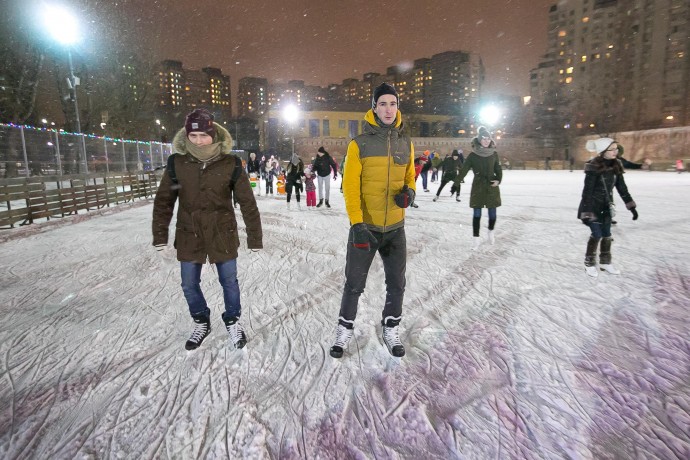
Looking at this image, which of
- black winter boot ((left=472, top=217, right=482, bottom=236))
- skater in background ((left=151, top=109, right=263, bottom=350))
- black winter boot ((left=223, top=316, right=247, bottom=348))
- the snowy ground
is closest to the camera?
the snowy ground

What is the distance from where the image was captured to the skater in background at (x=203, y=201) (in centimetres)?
273

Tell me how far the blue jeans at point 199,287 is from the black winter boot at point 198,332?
61mm

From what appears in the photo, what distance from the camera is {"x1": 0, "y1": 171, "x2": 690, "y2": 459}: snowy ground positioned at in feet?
6.82

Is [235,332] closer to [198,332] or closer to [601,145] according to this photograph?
[198,332]

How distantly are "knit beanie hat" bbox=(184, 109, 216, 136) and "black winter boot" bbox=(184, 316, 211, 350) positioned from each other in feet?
4.61

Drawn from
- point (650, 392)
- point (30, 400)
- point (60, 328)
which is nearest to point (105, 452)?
point (30, 400)

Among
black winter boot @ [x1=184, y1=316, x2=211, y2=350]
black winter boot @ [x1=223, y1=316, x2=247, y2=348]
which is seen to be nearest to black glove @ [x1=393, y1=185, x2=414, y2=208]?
black winter boot @ [x1=223, y1=316, x2=247, y2=348]

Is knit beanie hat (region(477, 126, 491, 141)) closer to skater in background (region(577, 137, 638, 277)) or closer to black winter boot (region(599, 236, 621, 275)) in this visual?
skater in background (region(577, 137, 638, 277))

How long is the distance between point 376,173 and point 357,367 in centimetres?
133

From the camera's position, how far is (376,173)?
268 cm

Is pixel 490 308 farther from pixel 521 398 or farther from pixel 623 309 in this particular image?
pixel 521 398

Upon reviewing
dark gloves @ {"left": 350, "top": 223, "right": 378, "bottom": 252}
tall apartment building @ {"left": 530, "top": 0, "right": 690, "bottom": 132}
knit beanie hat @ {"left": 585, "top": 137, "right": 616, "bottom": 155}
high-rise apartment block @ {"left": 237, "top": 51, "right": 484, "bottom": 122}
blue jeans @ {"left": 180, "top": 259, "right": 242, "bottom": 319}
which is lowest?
blue jeans @ {"left": 180, "top": 259, "right": 242, "bottom": 319}

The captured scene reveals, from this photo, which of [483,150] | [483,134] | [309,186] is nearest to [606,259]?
[483,150]

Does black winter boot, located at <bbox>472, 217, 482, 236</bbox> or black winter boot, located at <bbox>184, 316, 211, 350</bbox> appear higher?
black winter boot, located at <bbox>472, 217, 482, 236</bbox>
